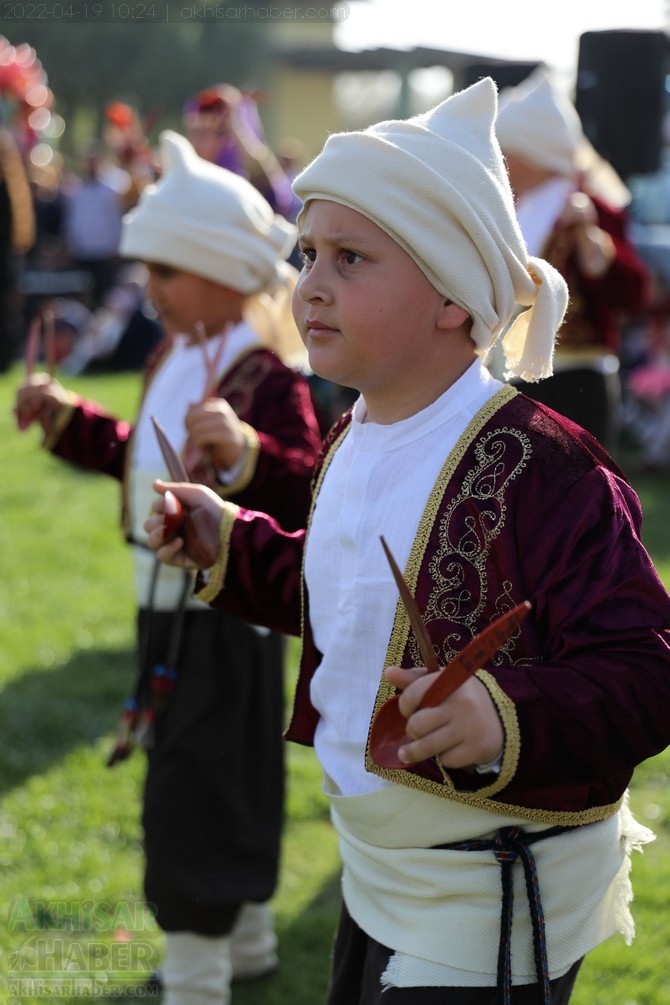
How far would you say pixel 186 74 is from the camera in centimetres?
3325

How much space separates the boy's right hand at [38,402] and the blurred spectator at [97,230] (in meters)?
12.7

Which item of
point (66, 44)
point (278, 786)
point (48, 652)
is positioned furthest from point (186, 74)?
point (278, 786)

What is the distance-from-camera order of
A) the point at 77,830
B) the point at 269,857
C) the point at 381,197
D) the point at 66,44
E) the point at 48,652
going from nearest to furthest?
the point at 381,197 < the point at 269,857 < the point at 77,830 < the point at 48,652 < the point at 66,44

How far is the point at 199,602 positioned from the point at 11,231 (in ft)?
31.6

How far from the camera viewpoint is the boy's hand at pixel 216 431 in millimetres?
2594

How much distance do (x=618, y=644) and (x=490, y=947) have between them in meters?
0.50

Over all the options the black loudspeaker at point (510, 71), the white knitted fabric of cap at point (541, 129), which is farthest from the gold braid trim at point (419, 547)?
the black loudspeaker at point (510, 71)

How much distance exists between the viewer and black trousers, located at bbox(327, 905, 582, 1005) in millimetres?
1801

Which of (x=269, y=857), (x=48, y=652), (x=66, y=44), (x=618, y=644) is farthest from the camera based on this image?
(x=66, y=44)

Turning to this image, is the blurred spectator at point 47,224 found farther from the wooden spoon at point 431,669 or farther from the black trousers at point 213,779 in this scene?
the wooden spoon at point 431,669

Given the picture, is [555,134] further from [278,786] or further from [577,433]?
[577,433]

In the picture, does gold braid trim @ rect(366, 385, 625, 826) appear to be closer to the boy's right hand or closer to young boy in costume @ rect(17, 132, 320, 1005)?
young boy in costume @ rect(17, 132, 320, 1005)

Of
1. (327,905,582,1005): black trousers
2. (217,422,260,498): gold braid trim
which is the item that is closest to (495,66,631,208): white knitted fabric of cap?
(217,422,260,498): gold braid trim

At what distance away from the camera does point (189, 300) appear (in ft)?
10.2
